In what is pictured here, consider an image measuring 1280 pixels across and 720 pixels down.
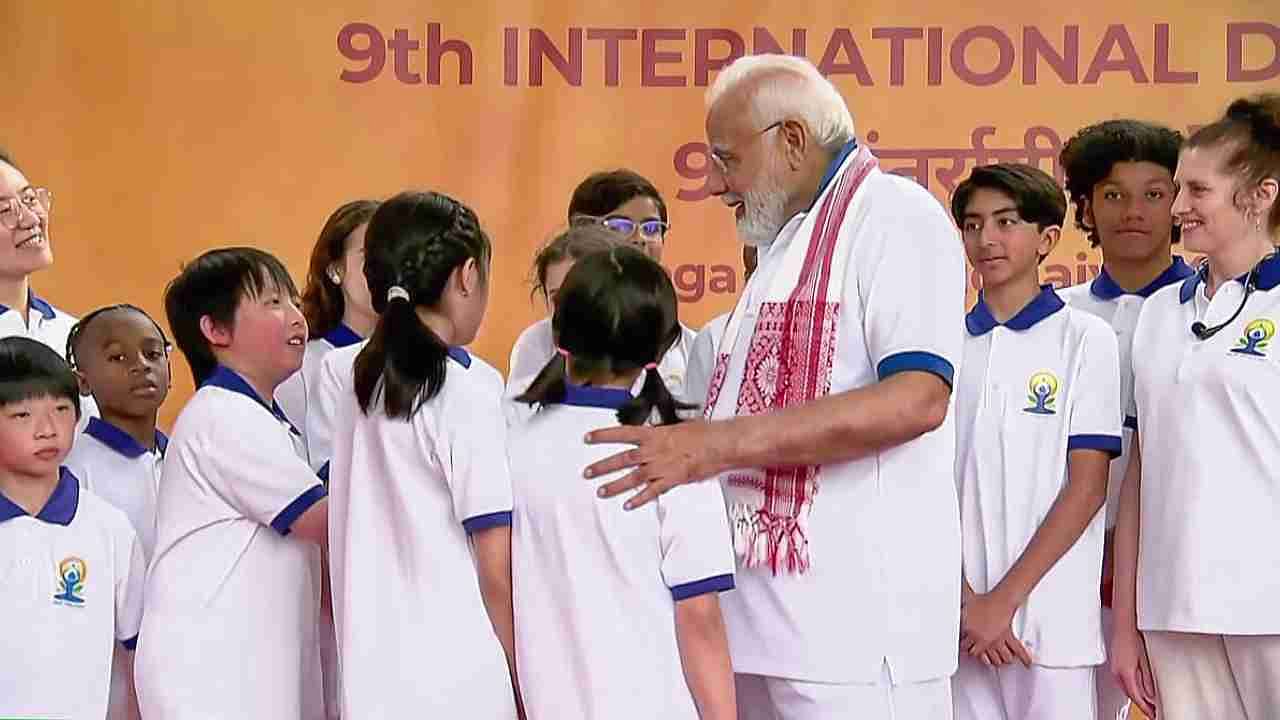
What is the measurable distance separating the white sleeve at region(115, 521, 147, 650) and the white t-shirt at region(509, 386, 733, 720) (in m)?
1.11

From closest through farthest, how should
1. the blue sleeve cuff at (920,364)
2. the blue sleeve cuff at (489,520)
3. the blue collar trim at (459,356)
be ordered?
the blue sleeve cuff at (920,364) → the blue sleeve cuff at (489,520) → the blue collar trim at (459,356)

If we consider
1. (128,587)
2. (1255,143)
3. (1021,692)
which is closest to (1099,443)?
(1021,692)

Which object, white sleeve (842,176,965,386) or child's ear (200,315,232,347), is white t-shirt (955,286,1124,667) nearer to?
white sleeve (842,176,965,386)

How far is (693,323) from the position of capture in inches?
204

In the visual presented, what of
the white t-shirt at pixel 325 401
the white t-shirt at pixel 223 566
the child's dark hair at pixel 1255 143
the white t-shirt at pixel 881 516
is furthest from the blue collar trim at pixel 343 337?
the child's dark hair at pixel 1255 143

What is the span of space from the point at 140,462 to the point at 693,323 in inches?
74.0

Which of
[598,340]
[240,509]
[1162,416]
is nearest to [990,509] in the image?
[1162,416]

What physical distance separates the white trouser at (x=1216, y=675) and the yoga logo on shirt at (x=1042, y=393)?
51 centimetres

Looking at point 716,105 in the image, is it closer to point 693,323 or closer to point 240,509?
point 240,509

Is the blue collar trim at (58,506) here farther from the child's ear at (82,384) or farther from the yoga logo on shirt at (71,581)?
the child's ear at (82,384)

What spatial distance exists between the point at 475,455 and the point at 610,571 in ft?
1.07

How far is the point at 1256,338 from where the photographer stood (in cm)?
331

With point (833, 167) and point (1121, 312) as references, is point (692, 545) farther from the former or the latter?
point (1121, 312)

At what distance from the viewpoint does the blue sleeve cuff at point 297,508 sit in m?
3.35
